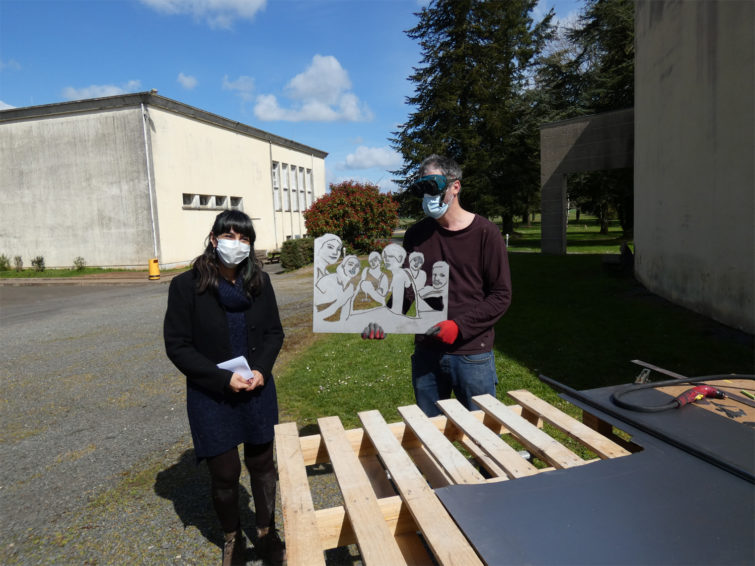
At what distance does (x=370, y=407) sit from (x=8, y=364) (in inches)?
232

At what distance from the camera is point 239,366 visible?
2.44 metres

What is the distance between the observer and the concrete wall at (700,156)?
6.42 metres

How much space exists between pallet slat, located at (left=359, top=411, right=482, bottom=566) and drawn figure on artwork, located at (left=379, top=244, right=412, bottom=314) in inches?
27.3

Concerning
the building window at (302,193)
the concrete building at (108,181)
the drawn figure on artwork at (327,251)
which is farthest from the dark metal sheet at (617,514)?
the building window at (302,193)

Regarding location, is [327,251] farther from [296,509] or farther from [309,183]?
[309,183]

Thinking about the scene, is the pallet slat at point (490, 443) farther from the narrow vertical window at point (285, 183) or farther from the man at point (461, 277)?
the narrow vertical window at point (285, 183)

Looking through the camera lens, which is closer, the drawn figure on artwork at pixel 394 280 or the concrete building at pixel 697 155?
the drawn figure on artwork at pixel 394 280

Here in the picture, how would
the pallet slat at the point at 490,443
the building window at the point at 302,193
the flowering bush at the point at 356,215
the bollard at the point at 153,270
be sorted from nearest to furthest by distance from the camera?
the pallet slat at the point at 490,443 → the flowering bush at the point at 356,215 → the bollard at the point at 153,270 → the building window at the point at 302,193

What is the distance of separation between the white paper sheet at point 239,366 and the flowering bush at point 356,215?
5.22 meters

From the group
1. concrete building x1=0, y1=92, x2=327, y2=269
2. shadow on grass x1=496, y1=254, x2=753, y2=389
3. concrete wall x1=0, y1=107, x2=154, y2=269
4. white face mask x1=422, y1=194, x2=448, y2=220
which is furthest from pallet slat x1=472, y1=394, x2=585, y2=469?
concrete wall x1=0, y1=107, x2=154, y2=269

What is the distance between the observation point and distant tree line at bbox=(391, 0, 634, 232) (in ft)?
92.0

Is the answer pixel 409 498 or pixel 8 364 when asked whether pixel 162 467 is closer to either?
pixel 409 498

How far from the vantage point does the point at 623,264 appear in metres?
12.6

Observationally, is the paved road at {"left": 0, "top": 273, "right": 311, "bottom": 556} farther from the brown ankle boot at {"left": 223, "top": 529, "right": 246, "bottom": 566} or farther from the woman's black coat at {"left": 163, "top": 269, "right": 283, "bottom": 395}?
the woman's black coat at {"left": 163, "top": 269, "right": 283, "bottom": 395}
